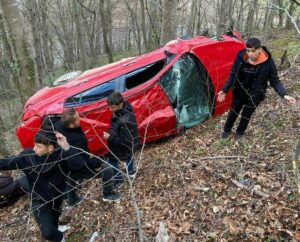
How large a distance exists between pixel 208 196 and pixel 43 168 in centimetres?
195

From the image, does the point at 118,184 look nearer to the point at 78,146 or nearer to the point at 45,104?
the point at 78,146

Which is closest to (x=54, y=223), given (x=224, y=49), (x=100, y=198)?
(x=100, y=198)

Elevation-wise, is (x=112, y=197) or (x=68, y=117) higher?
(x=68, y=117)

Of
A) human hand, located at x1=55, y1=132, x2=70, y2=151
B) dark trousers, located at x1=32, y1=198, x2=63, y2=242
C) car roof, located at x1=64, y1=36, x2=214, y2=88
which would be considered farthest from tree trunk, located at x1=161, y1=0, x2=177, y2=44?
dark trousers, located at x1=32, y1=198, x2=63, y2=242

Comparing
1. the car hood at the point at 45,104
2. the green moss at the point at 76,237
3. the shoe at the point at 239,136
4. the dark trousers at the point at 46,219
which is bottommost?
the green moss at the point at 76,237

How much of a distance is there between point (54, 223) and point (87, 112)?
1.90 meters

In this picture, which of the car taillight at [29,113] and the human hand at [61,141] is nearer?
the human hand at [61,141]

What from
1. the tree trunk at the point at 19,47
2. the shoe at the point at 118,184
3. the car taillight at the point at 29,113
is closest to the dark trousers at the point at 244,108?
the shoe at the point at 118,184

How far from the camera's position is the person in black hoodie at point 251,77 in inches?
184

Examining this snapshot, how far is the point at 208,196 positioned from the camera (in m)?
4.38

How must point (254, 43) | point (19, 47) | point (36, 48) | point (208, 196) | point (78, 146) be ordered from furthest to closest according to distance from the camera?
point (36, 48) → point (19, 47) → point (78, 146) → point (254, 43) → point (208, 196)

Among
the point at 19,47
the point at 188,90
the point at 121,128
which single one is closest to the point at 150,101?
the point at 188,90

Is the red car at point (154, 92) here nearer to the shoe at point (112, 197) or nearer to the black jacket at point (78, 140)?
the black jacket at point (78, 140)

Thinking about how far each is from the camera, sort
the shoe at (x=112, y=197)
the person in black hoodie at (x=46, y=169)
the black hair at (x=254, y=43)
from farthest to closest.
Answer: the shoe at (x=112, y=197) → the black hair at (x=254, y=43) → the person in black hoodie at (x=46, y=169)
